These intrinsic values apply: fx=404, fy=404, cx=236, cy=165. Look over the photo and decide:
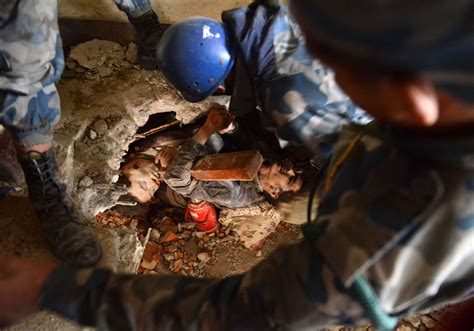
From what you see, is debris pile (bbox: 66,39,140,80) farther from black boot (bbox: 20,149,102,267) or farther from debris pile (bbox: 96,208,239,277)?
debris pile (bbox: 96,208,239,277)

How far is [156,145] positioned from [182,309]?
2.36m

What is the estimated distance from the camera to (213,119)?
9.37 ft

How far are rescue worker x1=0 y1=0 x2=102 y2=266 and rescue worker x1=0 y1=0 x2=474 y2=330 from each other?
3.21ft

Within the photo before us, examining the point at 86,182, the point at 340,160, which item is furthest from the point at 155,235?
the point at 340,160

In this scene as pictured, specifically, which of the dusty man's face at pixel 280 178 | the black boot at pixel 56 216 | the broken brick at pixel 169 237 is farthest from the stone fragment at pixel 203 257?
the black boot at pixel 56 216

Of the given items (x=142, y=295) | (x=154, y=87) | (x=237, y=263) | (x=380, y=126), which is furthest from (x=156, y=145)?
(x=380, y=126)

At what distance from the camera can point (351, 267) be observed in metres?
0.80

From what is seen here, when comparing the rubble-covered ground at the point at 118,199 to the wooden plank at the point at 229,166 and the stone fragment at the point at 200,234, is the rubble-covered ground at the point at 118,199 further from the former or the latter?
the wooden plank at the point at 229,166

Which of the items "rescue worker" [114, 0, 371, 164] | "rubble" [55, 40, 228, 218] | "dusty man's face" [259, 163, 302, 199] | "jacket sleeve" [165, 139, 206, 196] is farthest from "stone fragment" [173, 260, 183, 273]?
"rescue worker" [114, 0, 371, 164]

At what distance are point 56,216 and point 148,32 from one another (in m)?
1.42

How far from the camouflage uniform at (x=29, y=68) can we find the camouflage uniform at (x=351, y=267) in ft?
3.43

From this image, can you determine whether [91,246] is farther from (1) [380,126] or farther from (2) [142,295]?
(1) [380,126]

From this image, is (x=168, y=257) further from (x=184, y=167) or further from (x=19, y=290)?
(x=19, y=290)

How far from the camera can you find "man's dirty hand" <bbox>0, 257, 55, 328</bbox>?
3.51 feet
